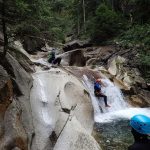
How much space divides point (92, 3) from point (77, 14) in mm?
4491

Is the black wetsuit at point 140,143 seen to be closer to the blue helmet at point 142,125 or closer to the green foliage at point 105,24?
the blue helmet at point 142,125

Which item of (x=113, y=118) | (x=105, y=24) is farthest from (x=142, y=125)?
(x=105, y=24)

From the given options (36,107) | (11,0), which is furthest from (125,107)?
(11,0)

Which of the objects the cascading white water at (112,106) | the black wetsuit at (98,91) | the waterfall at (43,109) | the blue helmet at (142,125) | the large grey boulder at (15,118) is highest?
the blue helmet at (142,125)

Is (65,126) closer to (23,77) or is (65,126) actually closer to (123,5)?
(23,77)

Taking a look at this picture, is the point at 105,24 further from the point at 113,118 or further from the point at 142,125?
the point at 142,125

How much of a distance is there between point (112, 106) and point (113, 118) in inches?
101

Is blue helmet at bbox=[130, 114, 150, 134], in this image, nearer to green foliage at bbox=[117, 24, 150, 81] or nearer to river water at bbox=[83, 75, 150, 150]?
river water at bbox=[83, 75, 150, 150]

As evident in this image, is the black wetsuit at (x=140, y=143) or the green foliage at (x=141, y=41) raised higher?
the black wetsuit at (x=140, y=143)

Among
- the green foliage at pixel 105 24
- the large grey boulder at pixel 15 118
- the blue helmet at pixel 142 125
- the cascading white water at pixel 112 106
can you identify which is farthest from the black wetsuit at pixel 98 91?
the blue helmet at pixel 142 125

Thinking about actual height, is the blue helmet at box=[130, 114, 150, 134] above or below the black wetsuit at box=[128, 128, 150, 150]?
above

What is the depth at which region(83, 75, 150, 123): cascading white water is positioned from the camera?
1810cm

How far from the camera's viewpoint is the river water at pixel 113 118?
43.5 ft

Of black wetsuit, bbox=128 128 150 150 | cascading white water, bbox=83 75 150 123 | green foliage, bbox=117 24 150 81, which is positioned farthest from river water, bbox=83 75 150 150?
black wetsuit, bbox=128 128 150 150
